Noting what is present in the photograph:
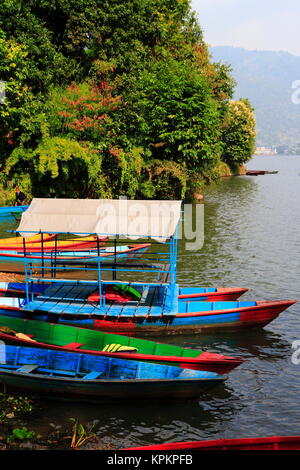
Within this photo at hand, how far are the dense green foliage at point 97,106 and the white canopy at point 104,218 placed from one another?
15.5m

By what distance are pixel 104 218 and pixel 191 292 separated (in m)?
5.03

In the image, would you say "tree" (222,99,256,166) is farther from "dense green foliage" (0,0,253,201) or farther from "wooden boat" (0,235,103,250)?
"wooden boat" (0,235,103,250)

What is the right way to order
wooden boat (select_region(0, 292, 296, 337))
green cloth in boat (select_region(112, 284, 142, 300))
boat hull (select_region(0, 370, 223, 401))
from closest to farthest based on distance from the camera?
boat hull (select_region(0, 370, 223, 401))
wooden boat (select_region(0, 292, 296, 337))
green cloth in boat (select_region(112, 284, 142, 300))

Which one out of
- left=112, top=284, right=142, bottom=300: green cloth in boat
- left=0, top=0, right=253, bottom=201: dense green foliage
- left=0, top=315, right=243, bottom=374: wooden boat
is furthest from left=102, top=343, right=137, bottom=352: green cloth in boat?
left=0, top=0, right=253, bottom=201: dense green foliage

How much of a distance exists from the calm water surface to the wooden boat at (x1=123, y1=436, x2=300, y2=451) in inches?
106

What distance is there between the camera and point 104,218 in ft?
54.0

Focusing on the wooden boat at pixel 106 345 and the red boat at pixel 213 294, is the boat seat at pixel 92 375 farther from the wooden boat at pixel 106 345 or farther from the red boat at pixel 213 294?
the red boat at pixel 213 294

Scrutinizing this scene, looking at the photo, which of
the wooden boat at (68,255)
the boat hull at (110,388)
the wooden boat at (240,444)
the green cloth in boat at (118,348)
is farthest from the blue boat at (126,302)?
the wooden boat at (240,444)

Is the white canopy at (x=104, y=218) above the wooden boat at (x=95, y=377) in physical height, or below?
above

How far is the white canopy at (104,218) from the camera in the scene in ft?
52.3

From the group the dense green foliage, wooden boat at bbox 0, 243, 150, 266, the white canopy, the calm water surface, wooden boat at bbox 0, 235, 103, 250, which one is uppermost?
the dense green foliage

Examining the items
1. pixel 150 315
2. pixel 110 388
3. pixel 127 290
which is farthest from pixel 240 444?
pixel 127 290

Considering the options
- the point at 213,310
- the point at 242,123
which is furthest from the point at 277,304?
the point at 242,123

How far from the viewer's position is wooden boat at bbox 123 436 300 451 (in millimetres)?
8469
